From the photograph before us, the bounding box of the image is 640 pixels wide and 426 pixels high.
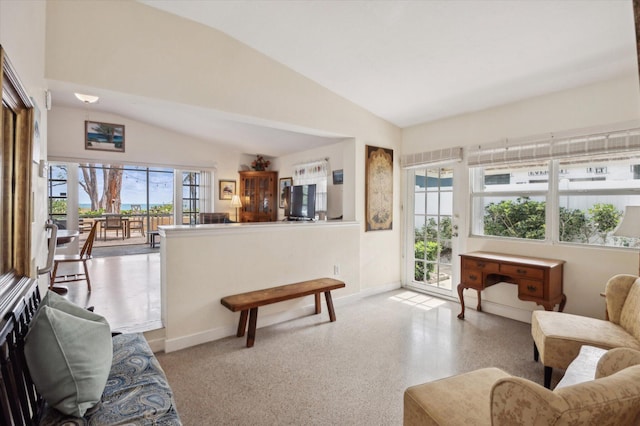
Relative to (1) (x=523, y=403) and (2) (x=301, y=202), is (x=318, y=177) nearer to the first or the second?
(2) (x=301, y=202)

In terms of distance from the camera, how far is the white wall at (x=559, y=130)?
2854 mm

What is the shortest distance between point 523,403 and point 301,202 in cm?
480

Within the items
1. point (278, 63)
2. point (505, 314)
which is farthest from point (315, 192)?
point (505, 314)

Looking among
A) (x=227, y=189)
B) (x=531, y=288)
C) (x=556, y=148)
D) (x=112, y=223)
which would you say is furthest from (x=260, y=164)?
(x=531, y=288)

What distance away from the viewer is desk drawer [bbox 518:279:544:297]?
2.91 m

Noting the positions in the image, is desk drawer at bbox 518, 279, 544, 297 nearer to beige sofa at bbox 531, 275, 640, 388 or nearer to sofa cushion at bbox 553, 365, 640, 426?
beige sofa at bbox 531, 275, 640, 388

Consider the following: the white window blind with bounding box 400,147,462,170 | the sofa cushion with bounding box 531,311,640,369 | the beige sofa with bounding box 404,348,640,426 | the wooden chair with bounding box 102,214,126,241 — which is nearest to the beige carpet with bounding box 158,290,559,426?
the sofa cushion with bounding box 531,311,640,369

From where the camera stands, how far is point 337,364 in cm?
256

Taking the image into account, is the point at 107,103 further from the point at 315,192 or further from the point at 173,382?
the point at 173,382

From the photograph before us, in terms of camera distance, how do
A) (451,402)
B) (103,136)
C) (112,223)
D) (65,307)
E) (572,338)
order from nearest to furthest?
(451,402) < (65,307) < (572,338) < (103,136) < (112,223)

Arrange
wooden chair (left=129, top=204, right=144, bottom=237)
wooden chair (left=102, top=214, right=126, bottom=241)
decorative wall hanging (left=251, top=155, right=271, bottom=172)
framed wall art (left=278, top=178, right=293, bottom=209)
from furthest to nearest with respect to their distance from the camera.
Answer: wooden chair (left=129, top=204, right=144, bottom=237), wooden chair (left=102, top=214, right=126, bottom=241), decorative wall hanging (left=251, top=155, right=271, bottom=172), framed wall art (left=278, top=178, right=293, bottom=209)

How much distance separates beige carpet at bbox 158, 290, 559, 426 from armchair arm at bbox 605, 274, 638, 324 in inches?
23.8

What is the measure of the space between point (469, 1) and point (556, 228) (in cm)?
239

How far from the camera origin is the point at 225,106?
3045mm
